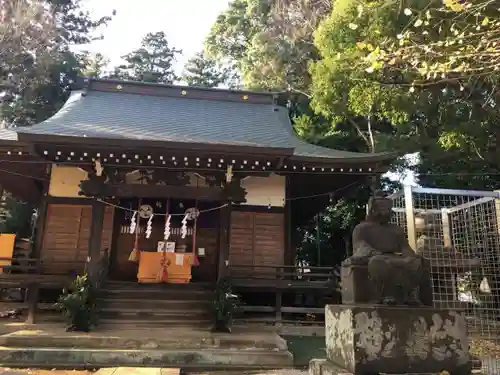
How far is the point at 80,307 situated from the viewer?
25.0 ft

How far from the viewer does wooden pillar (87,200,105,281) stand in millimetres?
8391

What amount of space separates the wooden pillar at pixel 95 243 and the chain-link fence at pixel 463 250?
233 inches

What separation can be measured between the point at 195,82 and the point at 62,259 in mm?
26224

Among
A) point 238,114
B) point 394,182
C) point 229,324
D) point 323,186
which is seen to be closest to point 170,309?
point 229,324

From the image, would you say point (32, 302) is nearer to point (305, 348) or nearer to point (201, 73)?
point (305, 348)

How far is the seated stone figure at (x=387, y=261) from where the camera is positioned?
3.69 m

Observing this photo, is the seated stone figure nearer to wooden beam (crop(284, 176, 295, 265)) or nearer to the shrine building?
the shrine building

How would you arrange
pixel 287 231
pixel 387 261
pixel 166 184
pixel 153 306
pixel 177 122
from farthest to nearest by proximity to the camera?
pixel 177 122 → pixel 287 231 → pixel 166 184 → pixel 153 306 → pixel 387 261

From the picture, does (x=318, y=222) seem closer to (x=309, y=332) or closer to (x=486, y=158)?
(x=486, y=158)

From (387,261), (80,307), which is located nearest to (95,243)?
(80,307)

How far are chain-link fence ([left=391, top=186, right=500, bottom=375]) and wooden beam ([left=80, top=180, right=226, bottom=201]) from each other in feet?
12.9

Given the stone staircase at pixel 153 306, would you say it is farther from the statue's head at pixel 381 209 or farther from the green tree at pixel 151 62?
the green tree at pixel 151 62

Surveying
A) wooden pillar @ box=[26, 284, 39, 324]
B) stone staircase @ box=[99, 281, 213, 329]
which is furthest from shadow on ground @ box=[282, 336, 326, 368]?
wooden pillar @ box=[26, 284, 39, 324]

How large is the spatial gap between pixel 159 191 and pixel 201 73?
92.0 ft
